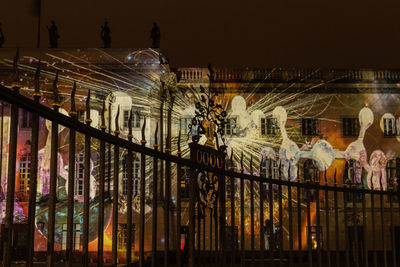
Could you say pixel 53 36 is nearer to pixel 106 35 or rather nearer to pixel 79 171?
pixel 106 35

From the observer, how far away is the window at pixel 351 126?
93.5ft

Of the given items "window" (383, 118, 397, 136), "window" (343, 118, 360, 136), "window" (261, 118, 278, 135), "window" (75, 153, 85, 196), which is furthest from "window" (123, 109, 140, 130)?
"window" (383, 118, 397, 136)

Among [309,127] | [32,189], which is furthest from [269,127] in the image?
[32,189]

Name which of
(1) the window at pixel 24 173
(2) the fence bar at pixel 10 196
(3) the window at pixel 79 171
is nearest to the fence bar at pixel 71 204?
(2) the fence bar at pixel 10 196

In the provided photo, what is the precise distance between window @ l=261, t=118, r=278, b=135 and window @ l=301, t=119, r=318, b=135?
1337mm

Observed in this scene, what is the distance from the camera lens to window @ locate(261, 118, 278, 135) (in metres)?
28.3

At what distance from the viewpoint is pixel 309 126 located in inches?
1118

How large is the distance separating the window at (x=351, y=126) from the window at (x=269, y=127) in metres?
3.45

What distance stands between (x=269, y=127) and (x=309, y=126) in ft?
6.49

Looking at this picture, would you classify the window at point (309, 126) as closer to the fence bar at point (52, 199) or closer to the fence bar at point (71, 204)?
the fence bar at point (71, 204)

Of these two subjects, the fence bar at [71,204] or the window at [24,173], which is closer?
the fence bar at [71,204]

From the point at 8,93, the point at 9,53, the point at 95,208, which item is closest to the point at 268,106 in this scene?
the point at 95,208

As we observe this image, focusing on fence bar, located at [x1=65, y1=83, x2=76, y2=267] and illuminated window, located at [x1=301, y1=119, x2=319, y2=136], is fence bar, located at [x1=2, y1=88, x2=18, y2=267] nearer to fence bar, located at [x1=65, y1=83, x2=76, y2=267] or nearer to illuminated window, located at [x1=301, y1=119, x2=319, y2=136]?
fence bar, located at [x1=65, y1=83, x2=76, y2=267]

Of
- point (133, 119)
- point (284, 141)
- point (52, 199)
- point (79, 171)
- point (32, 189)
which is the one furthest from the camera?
point (284, 141)
